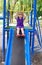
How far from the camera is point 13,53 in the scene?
205 inches

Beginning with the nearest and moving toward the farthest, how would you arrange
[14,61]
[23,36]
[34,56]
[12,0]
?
[14,61], [23,36], [34,56], [12,0]

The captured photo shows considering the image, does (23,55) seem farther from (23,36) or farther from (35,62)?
(35,62)

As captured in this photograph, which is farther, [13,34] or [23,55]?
[13,34]

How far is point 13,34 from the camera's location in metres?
6.08

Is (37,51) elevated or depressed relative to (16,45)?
depressed

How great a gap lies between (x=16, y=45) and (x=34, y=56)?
6.21 ft

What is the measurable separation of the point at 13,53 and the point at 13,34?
995 millimetres

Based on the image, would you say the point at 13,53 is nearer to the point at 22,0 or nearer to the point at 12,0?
the point at 12,0

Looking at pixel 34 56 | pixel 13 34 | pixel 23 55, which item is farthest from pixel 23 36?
pixel 34 56

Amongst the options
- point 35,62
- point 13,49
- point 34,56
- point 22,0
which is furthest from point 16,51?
point 22,0

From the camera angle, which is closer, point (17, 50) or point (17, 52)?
point (17, 52)

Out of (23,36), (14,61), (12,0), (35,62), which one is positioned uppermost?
(12,0)

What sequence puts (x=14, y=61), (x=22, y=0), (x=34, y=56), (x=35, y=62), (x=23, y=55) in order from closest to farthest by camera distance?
(x=14, y=61) → (x=23, y=55) → (x=35, y=62) → (x=34, y=56) → (x=22, y=0)

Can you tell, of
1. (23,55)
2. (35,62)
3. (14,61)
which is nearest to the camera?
(14,61)
